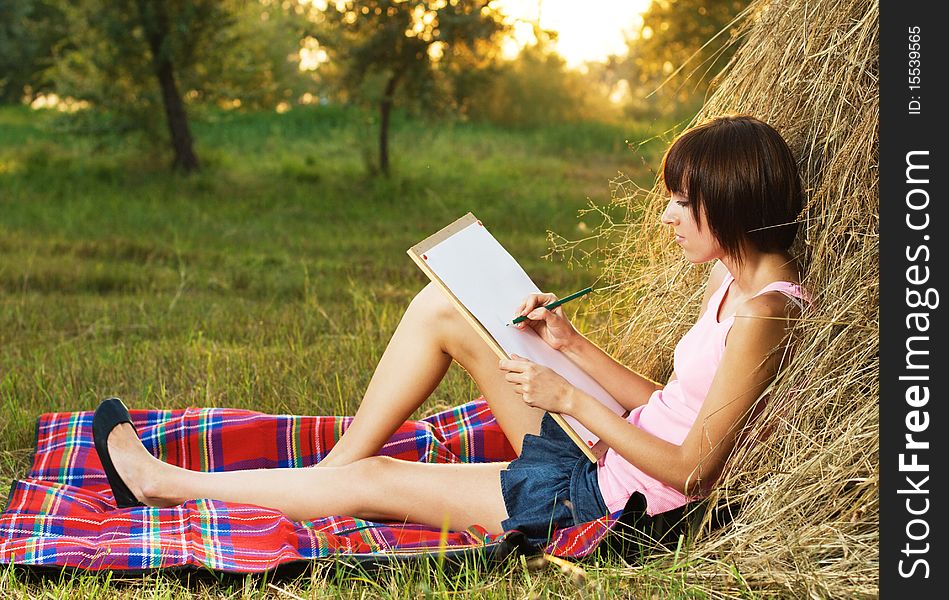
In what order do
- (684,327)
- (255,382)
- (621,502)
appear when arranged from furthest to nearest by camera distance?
1. (255,382)
2. (684,327)
3. (621,502)

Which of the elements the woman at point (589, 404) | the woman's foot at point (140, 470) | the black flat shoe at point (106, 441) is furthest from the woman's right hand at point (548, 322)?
the black flat shoe at point (106, 441)

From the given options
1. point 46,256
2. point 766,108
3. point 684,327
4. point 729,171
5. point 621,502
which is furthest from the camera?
point 46,256

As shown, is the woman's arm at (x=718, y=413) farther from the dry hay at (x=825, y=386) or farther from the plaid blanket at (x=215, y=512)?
the plaid blanket at (x=215, y=512)

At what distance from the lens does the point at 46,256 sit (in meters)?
7.09

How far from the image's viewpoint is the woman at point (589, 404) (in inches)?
96.9

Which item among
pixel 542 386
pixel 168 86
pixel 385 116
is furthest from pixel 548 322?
pixel 168 86

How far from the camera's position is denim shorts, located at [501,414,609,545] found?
2670 millimetres

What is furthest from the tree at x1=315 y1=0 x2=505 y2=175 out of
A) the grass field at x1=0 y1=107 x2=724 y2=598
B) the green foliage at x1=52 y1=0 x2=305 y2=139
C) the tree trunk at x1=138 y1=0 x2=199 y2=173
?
the tree trunk at x1=138 y1=0 x2=199 y2=173

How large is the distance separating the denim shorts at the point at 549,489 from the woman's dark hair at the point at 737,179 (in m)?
0.67

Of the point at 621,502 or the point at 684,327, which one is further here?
the point at 684,327
